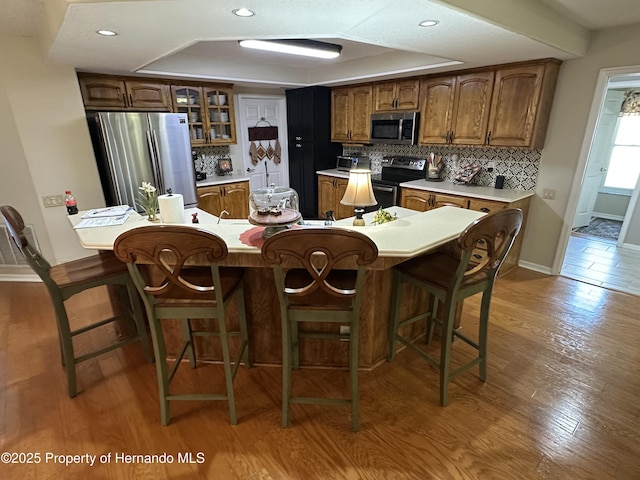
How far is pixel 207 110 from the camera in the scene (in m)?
4.60

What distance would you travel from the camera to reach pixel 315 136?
546 cm

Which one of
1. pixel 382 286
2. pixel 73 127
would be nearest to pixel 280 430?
pixel 382 286

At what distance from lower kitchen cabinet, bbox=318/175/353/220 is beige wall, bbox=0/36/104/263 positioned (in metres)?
3.19

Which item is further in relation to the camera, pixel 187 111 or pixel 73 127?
pixel 187 111

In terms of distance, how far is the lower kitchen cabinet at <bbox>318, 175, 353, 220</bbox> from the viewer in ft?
17.4

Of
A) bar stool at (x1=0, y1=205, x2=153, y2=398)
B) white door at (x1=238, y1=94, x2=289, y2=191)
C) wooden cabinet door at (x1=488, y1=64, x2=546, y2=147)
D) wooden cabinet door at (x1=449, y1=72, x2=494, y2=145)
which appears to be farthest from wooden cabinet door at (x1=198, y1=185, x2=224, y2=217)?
wooden cabinet door at (x1=488, y1=64, x2=546, y2=147)

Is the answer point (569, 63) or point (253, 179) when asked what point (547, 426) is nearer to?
point (569, 63)

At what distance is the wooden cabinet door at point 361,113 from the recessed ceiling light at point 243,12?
326 centimetres

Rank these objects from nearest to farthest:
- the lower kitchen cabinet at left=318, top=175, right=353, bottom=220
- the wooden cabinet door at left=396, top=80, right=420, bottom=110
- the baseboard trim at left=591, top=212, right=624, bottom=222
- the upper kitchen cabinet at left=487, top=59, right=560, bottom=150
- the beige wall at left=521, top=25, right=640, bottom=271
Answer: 1. the beige wall at left=521, top=25, right=640, bottom=271
2. the upper kitchen cabinet at left=487, top=59, right=560, bottom=150
3. the wooden cabinet door at left=396, top=80, right=420, bottom=110
4. the lower kitchen cabinet at left=318, top=175, right=353, bottom=220
5. the baseboard trim at left=591, top=212, right=624, bottom=222

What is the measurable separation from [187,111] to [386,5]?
3.48 metres

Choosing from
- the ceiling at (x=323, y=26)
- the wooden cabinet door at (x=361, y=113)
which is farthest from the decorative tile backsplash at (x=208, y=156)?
the wooden cabinet door at (x=361, y=113)

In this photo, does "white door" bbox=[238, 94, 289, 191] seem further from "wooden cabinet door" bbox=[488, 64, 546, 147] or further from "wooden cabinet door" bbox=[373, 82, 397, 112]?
"wooden cabinet door" bbox=[488, 64, 546, 147]

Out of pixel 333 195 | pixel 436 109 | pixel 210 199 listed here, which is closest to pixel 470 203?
pixel 436 109

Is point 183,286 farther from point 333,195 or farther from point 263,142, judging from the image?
point 263,142
